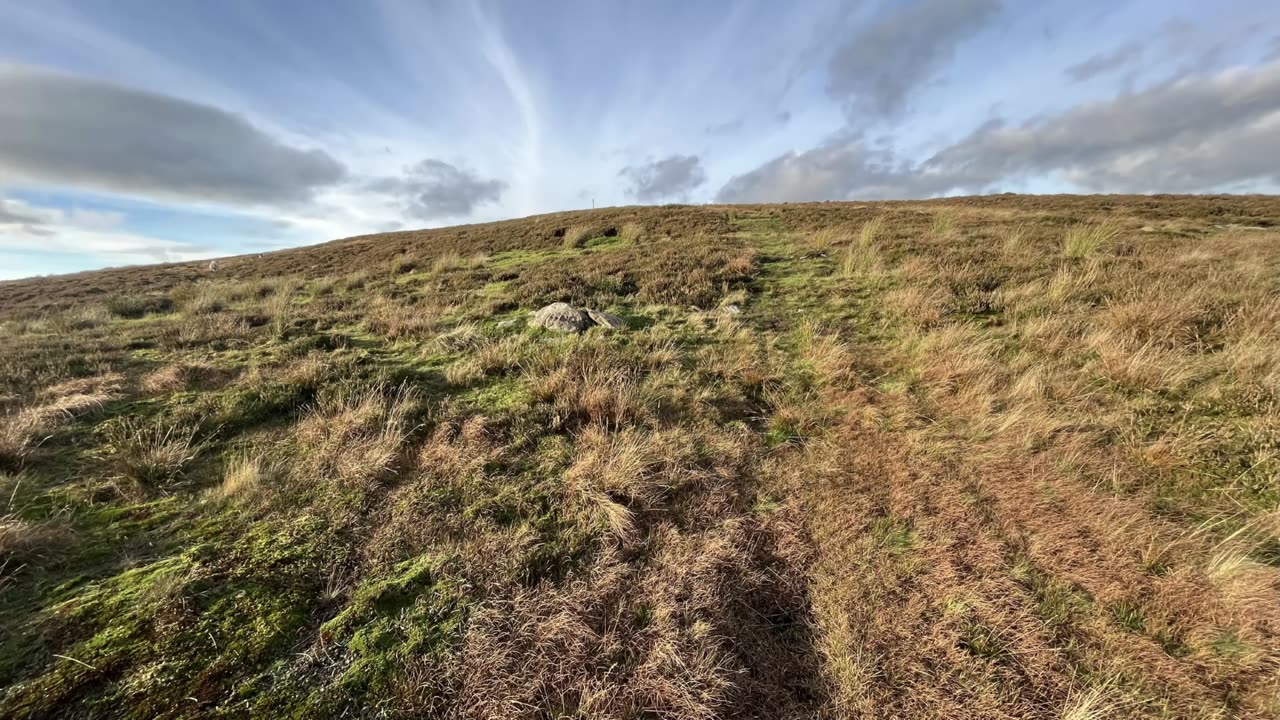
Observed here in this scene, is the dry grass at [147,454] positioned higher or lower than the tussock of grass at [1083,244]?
lower

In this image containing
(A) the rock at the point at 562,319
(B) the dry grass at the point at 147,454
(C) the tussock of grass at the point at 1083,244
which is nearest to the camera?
(B) the dry grass at the point at 147,454

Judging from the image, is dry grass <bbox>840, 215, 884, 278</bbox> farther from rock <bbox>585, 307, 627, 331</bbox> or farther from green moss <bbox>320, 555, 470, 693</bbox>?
green moss <bbox>320, 555, 470, 693</bbox>

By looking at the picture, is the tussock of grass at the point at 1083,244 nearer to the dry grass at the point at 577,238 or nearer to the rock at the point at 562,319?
the rock at the point at 562,319

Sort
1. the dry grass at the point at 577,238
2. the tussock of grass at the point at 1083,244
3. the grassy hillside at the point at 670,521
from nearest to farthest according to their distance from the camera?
the grassy hillside at the point at 670,521 < the tussock of grass at the point at 1083,244 < the dry grass at the point at 577,238

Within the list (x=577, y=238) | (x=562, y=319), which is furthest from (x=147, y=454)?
(x=577, y=238)

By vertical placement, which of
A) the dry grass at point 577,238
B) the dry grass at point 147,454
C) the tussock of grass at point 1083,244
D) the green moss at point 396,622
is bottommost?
the green moss at point 396,622

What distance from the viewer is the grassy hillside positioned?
2287 millimetres

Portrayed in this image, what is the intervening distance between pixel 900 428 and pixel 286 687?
4.90 meters

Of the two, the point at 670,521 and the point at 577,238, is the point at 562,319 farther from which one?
the point at 577,238

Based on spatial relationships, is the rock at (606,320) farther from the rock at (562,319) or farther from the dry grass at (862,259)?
the dry grass at (862,259)

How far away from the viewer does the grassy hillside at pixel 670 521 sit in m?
2.29

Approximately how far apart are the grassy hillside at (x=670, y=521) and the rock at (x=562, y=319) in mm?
497

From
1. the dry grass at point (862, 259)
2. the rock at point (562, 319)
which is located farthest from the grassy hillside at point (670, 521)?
the dry grass at point (862, 259)

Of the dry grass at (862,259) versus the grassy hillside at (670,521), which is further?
the dry grass at (862,259)
